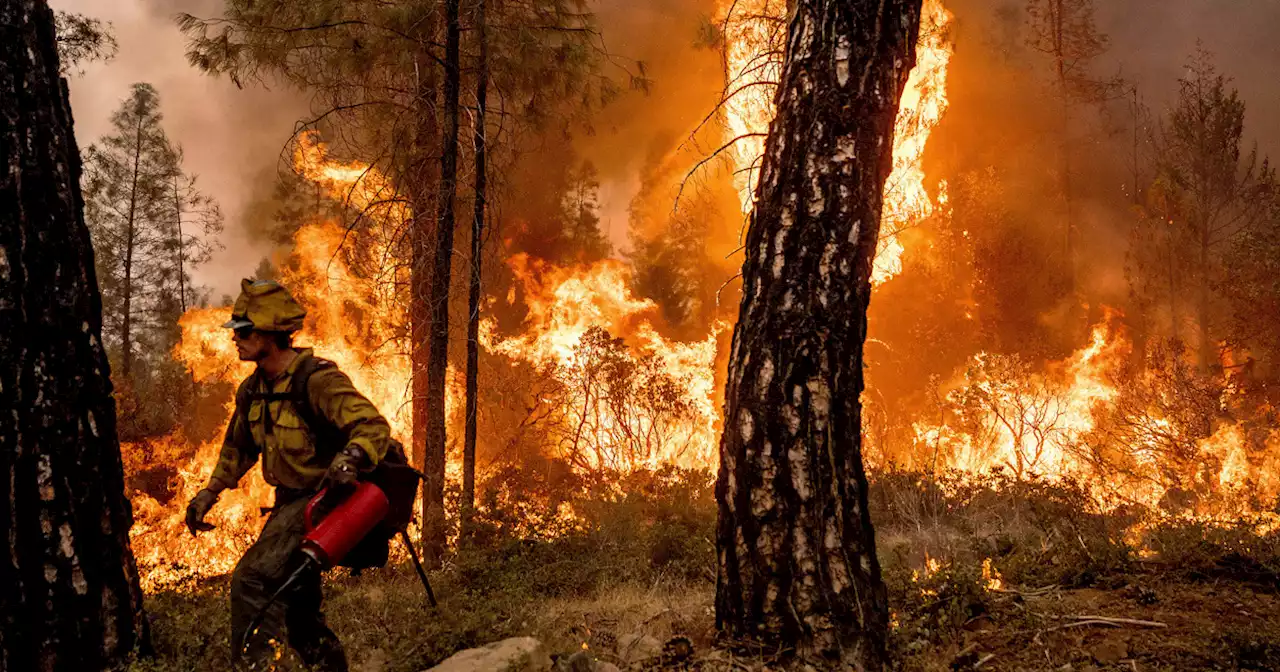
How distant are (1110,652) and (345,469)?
3.61 m

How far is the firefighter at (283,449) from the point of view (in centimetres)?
347

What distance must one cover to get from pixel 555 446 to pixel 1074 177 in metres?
25.1

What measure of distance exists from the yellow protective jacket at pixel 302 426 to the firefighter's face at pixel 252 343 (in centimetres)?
15

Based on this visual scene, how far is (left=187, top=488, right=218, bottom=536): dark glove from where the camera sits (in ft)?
11.7

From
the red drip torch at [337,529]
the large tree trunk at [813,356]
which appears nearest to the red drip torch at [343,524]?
the red drip torch at [337,529]

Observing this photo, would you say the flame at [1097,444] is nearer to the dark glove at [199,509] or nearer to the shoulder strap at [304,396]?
the shoulder strap at [304,396]

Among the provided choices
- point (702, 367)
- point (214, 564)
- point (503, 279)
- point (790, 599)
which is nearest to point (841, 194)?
point (790, 599)

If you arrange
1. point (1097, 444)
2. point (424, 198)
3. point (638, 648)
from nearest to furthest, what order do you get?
point (638, 648)
point (424, 198)
point (1097, 444)

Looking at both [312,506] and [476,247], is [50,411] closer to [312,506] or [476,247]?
[312,506]

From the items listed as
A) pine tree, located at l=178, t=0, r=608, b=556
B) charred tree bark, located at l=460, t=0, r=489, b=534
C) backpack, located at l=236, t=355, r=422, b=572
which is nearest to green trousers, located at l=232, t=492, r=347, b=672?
backpack, located at l=236, t=355, r=422, b=572

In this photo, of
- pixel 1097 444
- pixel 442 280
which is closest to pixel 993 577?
pixel 442 280

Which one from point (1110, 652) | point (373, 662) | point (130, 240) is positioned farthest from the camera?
point (130, 240)

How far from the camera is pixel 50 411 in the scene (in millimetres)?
3174

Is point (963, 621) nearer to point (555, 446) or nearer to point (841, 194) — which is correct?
point (841, 194)
